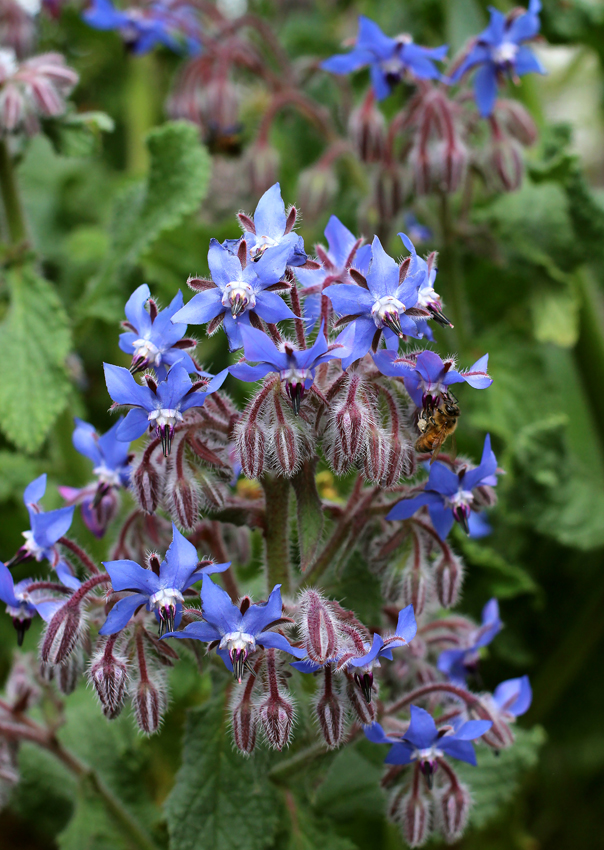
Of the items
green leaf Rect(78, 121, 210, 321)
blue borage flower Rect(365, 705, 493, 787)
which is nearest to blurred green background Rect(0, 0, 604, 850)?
green leaf Rect(78, 121, 210, 321)

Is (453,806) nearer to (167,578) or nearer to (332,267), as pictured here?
(167,578)

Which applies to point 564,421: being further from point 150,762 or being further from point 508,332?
point 150,762

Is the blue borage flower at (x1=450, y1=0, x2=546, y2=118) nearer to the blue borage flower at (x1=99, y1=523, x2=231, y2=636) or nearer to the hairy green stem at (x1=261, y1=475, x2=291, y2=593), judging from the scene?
the hairy green stem at (x1=261, y1=475, x2=291, y2=593)

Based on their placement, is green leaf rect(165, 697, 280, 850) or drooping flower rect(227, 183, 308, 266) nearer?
drooping flower rect(227, 183, 308, 266)

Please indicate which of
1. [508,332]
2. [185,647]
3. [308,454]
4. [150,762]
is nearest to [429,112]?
[508,332]

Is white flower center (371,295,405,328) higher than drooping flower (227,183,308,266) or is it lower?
lower

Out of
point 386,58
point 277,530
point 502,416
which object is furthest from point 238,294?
point 502,416
